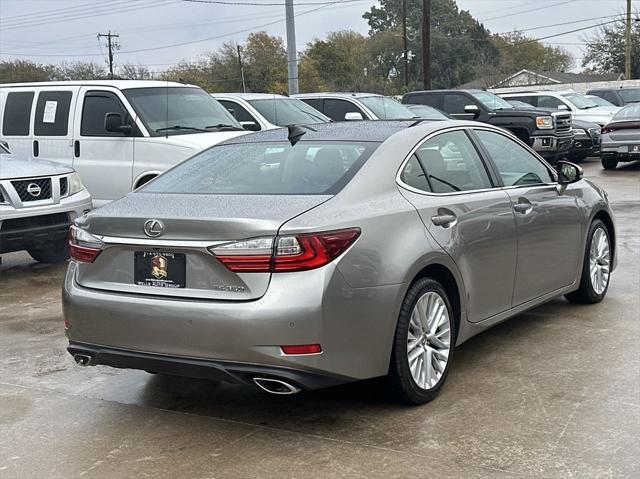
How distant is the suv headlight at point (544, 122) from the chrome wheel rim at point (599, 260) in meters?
11.6

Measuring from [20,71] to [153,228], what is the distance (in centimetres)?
4699

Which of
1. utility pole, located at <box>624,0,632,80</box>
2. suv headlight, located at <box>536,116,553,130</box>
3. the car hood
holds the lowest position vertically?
the car hood

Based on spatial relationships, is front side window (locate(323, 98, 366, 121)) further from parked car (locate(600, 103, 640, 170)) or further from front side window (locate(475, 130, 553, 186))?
front side window (locate(475, 130, 553, 186))

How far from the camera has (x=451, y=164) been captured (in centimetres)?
532

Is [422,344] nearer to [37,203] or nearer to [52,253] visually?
[37,203]

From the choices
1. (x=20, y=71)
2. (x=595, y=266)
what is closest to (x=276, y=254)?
(x=595, y=266)

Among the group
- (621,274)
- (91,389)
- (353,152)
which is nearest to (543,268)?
(353,152)

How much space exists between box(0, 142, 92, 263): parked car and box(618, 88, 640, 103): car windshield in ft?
72.1

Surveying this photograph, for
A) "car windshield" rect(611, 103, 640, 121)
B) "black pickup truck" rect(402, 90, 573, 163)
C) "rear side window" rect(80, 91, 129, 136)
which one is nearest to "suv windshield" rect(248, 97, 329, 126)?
"rear side window" rect(80, 91, 129, 136)

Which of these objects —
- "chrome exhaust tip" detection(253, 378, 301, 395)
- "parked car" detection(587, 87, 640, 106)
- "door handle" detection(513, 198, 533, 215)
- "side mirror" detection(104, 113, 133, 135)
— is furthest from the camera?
"parked car" detection(587, 87, 640, 106)

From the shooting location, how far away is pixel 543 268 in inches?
233

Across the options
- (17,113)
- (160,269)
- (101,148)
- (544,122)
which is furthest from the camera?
(544,122)

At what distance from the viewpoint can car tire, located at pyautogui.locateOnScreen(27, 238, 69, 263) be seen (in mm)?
9203

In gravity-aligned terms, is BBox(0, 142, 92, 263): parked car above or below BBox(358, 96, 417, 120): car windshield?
below
